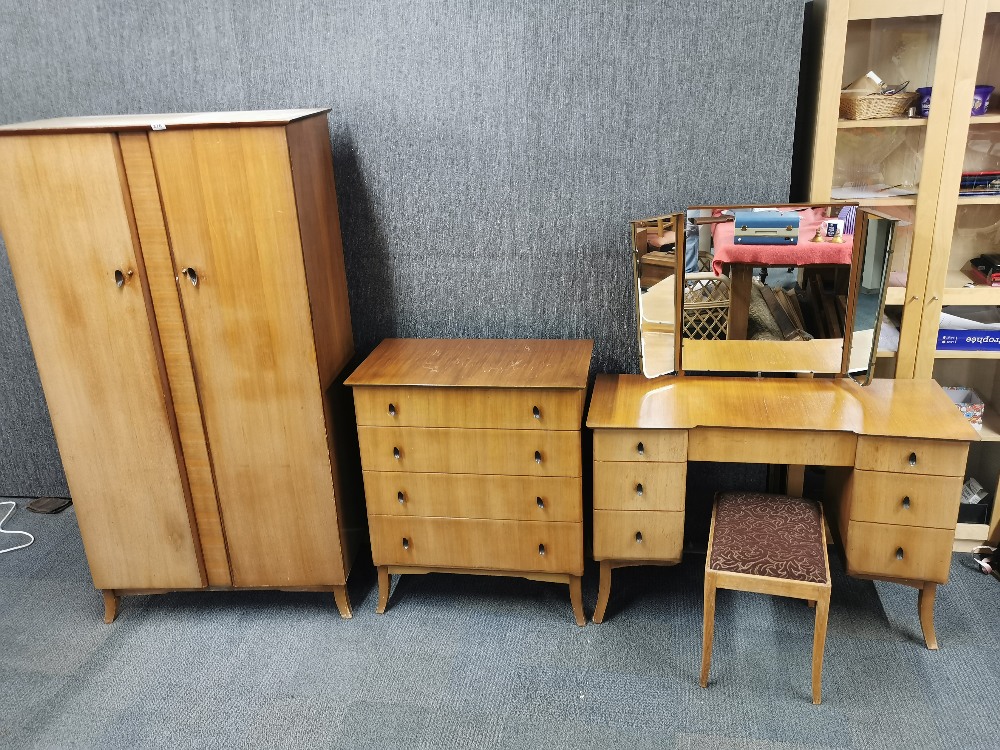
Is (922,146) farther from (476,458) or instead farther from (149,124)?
(149,124)

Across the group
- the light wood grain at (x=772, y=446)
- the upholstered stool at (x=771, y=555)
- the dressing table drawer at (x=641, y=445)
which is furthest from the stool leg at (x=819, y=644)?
the dressing table drawer at (x=641, y=445)

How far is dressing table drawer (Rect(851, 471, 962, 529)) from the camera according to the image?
208 cm

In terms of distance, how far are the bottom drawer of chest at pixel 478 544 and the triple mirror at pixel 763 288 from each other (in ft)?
1.99

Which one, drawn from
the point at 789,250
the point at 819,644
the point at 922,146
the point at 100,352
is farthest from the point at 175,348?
the point at 922,146

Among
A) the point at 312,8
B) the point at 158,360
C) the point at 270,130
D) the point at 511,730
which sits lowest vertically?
the point at 511,730

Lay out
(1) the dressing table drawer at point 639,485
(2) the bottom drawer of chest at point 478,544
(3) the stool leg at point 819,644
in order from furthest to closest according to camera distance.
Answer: (2) the bottom drawer of chest at point 478,544, (1) the dressing table drawer at point 639,485, (3) the stool leg at point 819,644

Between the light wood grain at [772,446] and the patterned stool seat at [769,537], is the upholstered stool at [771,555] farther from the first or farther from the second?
the light wood grain at [772,446]

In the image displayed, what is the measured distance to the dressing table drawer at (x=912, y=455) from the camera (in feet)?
6.70

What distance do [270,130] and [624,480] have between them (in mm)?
1291

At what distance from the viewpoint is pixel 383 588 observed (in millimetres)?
2496

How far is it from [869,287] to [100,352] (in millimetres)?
2121

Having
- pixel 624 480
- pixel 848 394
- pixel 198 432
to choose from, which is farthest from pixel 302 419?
pixel 848 394

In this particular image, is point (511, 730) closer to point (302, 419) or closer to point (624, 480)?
point (624, 480)

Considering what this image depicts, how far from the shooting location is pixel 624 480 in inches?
88.0
